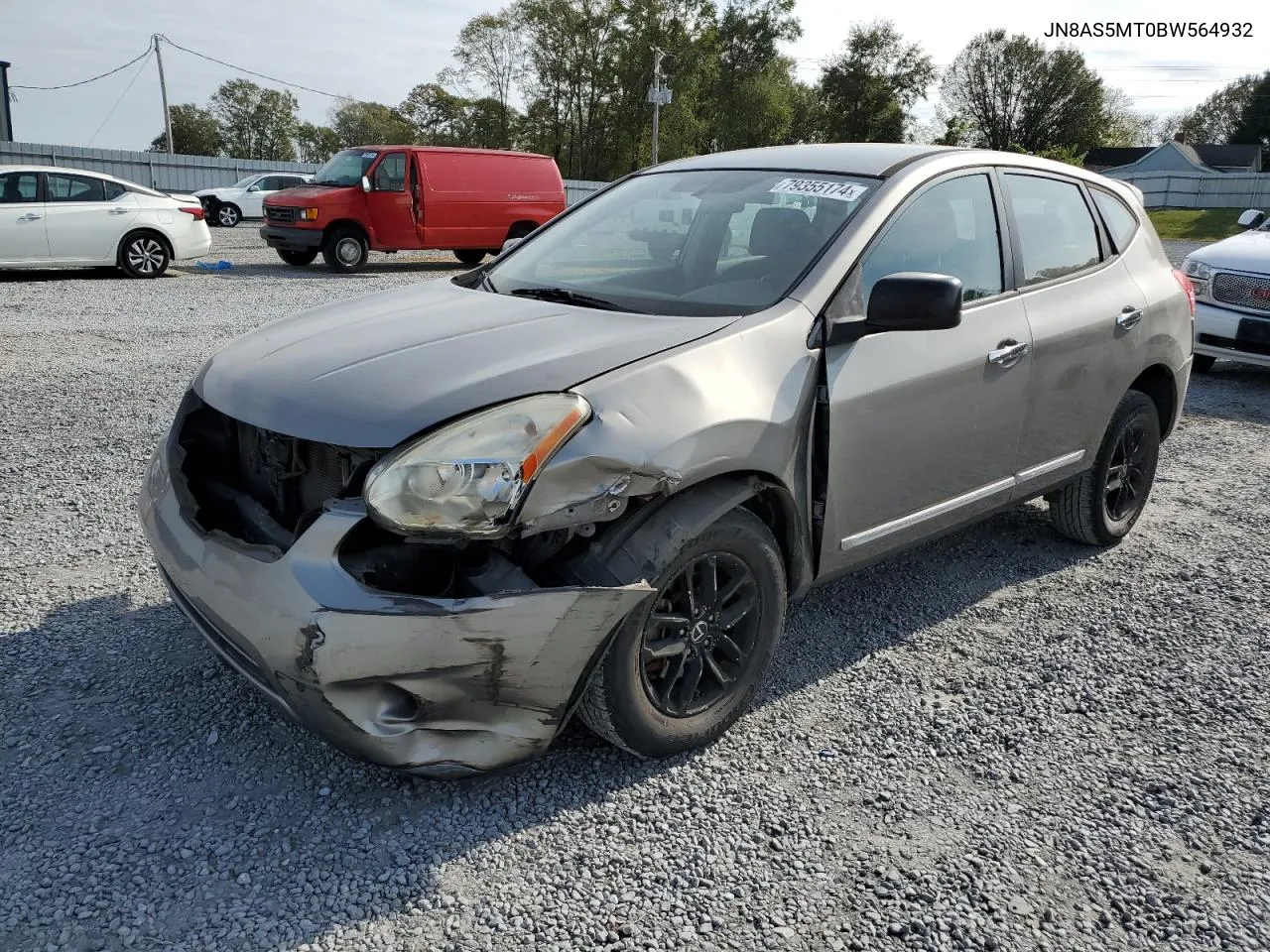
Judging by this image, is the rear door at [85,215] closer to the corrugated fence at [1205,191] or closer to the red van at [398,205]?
the red van at [398,205]

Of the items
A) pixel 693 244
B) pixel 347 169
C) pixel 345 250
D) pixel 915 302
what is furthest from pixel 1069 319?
pixel 347 169

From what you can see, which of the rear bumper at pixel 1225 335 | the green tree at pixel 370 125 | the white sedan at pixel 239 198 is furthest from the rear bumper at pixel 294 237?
the green tree at pixel 370 125

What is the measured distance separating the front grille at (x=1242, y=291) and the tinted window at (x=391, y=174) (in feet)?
38.6

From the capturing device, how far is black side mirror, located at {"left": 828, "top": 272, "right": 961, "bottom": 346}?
279 cm

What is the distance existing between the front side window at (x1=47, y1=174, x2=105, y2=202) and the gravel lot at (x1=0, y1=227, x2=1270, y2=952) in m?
10.8

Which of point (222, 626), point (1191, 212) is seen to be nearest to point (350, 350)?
point (222, 626)

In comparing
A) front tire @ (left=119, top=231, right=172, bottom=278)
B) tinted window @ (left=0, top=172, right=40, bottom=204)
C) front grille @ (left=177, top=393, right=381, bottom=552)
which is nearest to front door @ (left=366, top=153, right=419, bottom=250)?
front tire @ (left=119, top=231, right=172, bottom=278)

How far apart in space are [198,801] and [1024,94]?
8058 cm

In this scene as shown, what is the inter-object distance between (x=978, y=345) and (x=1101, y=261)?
1200 mm

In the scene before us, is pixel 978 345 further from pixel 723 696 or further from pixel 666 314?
pixel 723 696

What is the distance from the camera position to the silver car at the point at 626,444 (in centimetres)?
229

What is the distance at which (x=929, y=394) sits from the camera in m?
3.19

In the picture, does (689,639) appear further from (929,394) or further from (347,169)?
(347,169)

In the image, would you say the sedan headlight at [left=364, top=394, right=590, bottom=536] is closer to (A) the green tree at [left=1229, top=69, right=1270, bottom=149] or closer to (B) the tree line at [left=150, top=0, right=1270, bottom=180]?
(B) the tree line at [left=150, top=0, right=1270, bottom=180]
